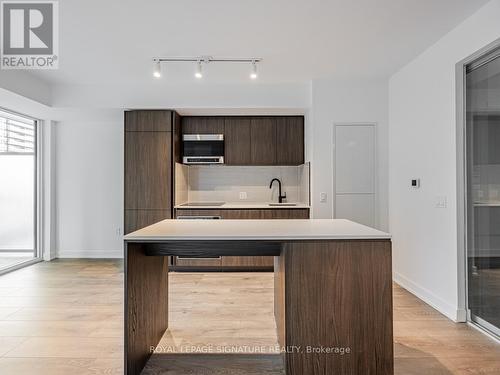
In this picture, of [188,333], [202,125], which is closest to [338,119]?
[202,125]

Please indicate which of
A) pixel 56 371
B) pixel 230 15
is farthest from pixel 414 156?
pixel 56 371

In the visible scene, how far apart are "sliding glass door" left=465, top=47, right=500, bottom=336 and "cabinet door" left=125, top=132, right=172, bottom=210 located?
331 centimetres

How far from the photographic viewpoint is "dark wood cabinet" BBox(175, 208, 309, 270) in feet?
14.6

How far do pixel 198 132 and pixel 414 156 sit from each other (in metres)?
2.80

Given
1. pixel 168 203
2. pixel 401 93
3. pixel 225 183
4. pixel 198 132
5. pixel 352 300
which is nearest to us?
pixel 352 300

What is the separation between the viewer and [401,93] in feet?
13.0

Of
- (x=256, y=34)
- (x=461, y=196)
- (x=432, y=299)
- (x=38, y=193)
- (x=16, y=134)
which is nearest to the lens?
(x=461, y=196)

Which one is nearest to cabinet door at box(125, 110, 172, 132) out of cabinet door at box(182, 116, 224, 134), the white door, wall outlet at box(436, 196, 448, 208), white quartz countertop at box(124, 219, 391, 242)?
cabinet door at box(182, 116, 224, 134)

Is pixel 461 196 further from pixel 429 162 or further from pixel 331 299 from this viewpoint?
pixel 331 299

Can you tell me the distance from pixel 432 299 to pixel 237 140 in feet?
9.95

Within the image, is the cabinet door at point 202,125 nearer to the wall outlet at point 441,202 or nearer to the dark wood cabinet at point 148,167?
the dark wood cabinet at point 148,167

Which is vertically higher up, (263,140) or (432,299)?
(263,140)

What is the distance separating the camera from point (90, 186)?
538 centimetres

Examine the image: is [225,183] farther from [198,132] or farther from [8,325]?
[8,325]
